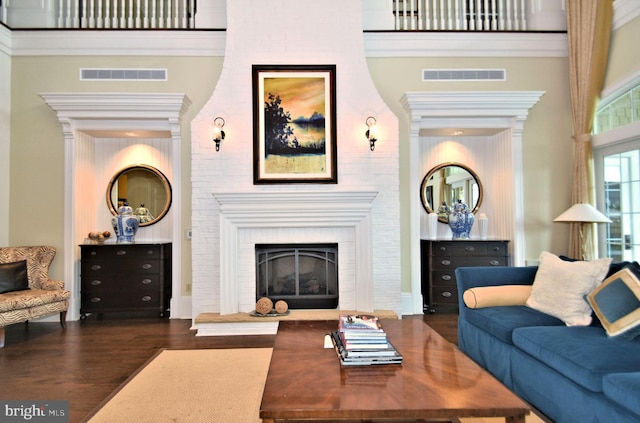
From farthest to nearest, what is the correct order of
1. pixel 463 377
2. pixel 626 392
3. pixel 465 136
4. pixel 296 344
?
pixel 465 136
pixel 296 344
pixel 463 377
pixel 626 392

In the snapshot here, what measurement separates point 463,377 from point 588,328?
47.6 inches

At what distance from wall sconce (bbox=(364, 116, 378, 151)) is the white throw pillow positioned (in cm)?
229

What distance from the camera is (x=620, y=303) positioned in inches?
91.3

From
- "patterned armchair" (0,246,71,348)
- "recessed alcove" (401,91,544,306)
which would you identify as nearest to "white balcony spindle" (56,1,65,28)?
"patterned armchair" (0,246,71,348)

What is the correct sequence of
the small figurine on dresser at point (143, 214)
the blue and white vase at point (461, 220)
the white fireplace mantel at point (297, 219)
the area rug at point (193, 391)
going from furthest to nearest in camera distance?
the small figurine on dresser at point (143, 214) → the blue and white vase at point (461, 220) → the white fireplace mantel at point (297, 219) → the area rug at point (193, 391)

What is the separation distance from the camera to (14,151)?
16.0 feet

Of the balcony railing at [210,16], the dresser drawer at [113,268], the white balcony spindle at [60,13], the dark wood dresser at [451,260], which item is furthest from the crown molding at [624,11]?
the white balcony spindle at [60,13]

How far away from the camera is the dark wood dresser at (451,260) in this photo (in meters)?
4.80

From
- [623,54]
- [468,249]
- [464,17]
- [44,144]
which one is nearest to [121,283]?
[44,144]

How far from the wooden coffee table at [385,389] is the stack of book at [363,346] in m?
0.04

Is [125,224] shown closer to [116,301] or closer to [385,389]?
[116,301]

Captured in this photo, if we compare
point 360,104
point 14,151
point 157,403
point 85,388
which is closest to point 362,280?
point 360,104

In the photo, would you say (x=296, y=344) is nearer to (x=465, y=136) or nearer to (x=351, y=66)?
(x=351, y=66)

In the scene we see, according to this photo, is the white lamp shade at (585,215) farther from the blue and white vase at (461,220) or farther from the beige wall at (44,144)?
the beige wall at (44,144)
